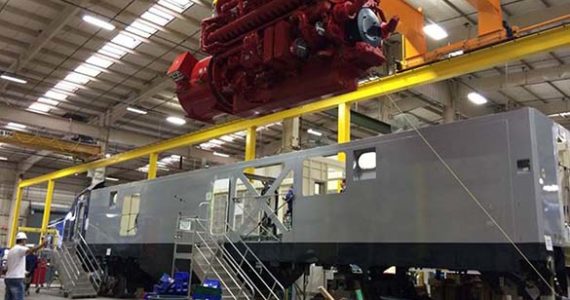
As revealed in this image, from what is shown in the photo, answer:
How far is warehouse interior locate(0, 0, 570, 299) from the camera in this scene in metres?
9.47

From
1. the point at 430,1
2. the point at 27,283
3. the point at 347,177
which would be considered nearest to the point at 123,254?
the point at 27,283

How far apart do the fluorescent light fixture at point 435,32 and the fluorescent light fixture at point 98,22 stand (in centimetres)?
904

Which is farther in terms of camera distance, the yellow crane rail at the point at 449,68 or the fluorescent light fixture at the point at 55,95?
the fluorescent light fixture at the point at 55,95

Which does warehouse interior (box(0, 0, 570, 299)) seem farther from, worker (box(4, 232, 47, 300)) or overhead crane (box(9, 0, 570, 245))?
worker (box(4, 232, 47, 300))

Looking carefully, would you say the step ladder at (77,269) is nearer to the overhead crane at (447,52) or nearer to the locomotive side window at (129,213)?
the locomotive side window at (129,213)

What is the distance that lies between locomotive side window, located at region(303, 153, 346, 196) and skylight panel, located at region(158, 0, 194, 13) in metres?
5.74

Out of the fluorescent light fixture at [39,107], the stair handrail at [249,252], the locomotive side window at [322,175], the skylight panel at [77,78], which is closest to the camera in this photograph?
the stair handrail at [249,252]

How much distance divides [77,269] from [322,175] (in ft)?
28.2

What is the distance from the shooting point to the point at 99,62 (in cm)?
1695

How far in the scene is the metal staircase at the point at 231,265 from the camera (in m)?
9.75

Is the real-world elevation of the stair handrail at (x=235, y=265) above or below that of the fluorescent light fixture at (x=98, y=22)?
below

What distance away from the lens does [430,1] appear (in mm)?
12414

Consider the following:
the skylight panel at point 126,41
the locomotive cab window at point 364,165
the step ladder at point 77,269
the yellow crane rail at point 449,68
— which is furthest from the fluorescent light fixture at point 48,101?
the locomotive cab window at point 364,165

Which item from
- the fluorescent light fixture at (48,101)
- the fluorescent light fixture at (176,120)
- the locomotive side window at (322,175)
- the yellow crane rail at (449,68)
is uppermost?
the fluorescent light fixture at (48,101)
